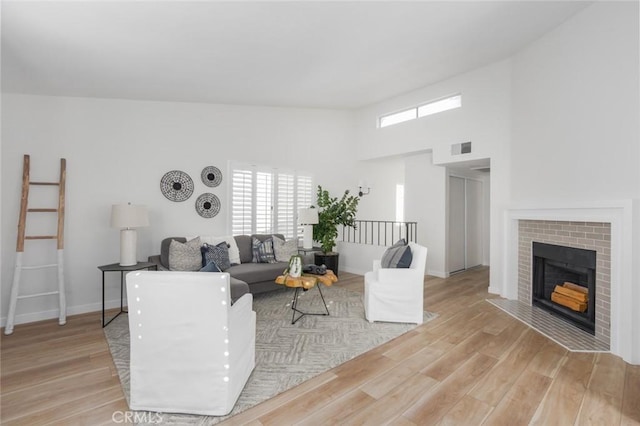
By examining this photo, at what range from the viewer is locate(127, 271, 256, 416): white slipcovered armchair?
184cm

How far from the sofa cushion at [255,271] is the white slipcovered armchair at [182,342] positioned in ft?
7.16

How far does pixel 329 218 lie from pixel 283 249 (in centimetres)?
131

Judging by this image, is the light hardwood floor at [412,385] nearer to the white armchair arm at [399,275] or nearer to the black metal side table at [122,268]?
the white armchair arm at [399,275]

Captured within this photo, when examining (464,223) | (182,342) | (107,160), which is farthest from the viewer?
(464,223)

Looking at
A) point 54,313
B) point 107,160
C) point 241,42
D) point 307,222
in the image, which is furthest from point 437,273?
point 54,313

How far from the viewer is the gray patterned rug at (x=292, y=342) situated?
2.21 meters

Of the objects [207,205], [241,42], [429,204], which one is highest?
[241,42]

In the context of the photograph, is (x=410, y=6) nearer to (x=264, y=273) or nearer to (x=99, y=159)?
(x=264, y=273)

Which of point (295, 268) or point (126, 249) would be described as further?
point (126, 249)

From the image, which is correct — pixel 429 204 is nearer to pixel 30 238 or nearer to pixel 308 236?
pixel 308 236

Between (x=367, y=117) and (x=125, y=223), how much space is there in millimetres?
4954

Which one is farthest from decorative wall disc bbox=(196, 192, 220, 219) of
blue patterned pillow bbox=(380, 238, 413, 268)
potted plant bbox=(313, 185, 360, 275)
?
blue patterned pillow bbox=(380, 238, 413, 268)

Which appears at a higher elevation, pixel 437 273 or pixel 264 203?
pixel 264 203

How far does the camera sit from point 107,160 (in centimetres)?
418
